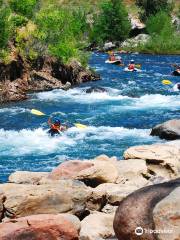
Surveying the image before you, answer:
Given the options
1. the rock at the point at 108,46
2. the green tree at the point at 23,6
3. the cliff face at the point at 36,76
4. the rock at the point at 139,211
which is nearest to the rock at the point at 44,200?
the rock at the point at 139,211

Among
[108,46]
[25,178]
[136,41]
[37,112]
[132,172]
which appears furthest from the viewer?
[108,46]

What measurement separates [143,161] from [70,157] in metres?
4.95

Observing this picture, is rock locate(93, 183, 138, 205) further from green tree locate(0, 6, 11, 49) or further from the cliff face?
green tree locate(0, 6, 11, 49)

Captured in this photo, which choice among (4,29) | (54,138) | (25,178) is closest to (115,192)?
(25,178)

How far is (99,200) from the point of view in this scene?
443 inches

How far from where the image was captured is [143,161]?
14.2 metres

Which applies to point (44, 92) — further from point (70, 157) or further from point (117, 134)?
point (70, 157)

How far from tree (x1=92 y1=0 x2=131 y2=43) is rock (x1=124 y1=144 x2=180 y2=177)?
6403 cm

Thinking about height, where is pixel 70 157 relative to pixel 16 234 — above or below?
below

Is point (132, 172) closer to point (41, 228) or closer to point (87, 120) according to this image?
point (41, 228)

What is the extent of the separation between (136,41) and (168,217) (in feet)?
224

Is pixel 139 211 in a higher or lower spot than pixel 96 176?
higher

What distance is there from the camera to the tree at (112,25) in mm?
78688

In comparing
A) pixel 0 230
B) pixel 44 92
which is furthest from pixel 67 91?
pixel 0 230
